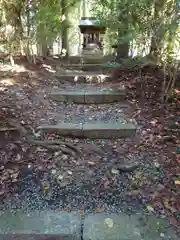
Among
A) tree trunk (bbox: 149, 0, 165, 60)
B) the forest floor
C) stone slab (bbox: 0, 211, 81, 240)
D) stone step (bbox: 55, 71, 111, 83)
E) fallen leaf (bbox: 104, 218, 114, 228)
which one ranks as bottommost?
stone slab (bbox: 0, 211, 81, 240)

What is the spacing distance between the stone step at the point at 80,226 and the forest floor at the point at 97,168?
7 cm

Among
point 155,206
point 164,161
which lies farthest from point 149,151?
point 155,206

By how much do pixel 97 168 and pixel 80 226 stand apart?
1.94ft

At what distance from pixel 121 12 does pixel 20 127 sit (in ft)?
8.33

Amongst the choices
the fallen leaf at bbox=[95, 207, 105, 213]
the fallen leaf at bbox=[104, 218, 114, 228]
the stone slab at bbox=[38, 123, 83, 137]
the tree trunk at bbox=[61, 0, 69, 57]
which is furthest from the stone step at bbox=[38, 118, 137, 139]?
the tree trunk at bbox=[61, 0, 69, 57]

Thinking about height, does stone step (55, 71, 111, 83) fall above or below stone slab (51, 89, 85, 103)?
above

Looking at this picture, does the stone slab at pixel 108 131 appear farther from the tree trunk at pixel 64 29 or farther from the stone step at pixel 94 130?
the tree trunk at pixel 64 29

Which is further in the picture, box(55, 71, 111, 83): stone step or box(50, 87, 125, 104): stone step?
box(55, 71, 111, 83): stone step

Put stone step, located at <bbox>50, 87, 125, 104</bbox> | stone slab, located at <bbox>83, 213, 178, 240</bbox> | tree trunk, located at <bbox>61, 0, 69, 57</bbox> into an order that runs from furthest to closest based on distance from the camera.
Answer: tree trunk, located at <bbox>61, 0, 69, 57</bbox>
stone step, located at <bbox>50, 87, 125, 104</bbox>
stone slab, located at <bbox>83, 213, 178, 240</bbox>

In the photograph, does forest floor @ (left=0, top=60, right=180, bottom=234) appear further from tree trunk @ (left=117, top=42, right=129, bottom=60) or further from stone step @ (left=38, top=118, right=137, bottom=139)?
tree trunk @ (left=117, top=42, right=129, bottom=60)

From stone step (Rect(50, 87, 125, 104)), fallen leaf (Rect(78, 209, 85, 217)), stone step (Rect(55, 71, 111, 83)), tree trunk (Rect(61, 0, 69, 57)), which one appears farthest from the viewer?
tree trunk (Rect(61, 0, 69, 57))

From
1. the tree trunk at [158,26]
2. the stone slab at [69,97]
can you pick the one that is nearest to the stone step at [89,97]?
the stone slab at [69,97]

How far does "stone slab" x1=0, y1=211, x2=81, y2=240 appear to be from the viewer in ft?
4.78

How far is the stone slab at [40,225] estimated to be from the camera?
4.78 ft
